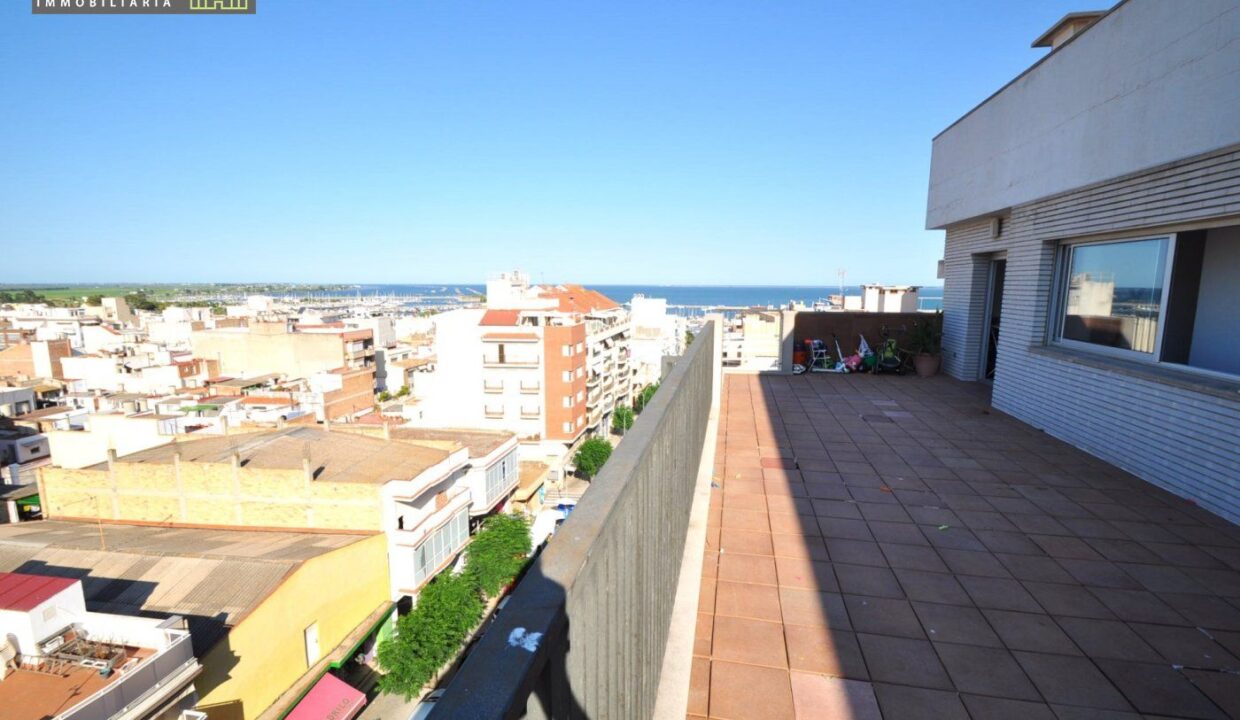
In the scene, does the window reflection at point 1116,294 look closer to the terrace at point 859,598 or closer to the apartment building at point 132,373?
the terrace at point 859,598

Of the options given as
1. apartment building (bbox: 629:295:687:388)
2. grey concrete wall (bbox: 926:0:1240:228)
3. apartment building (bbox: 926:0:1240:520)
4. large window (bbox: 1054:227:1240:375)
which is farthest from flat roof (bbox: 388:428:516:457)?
apartment building (bbox: 629:295:687:388)

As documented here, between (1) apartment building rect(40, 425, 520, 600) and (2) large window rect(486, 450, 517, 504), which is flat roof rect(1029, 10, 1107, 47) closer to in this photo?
(1) apartment building rect(40, 425, 520, 600)

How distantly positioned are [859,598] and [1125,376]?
403cm

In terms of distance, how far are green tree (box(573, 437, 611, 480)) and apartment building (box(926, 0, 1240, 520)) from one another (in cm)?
2966

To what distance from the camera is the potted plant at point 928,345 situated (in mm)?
9531

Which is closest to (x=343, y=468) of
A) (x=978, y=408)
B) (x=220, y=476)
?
(x=220, y=476)

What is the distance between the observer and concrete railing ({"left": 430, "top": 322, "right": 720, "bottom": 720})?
739mm

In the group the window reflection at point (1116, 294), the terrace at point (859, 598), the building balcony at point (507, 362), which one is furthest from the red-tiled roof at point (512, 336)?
the terrace at point (859, 598)

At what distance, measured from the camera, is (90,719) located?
828 centimetres

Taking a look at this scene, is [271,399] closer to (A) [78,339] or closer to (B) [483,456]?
(B) [483,456]

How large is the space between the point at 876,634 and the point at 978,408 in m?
5.70

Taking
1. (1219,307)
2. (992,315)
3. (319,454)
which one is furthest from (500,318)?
(1219,307)

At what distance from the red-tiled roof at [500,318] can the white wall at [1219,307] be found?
33.8 metres

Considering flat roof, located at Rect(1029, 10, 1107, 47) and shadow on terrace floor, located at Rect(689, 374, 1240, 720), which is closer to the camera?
shadow on terrace floor, located at Rect(689, 374, 1240, 720)
